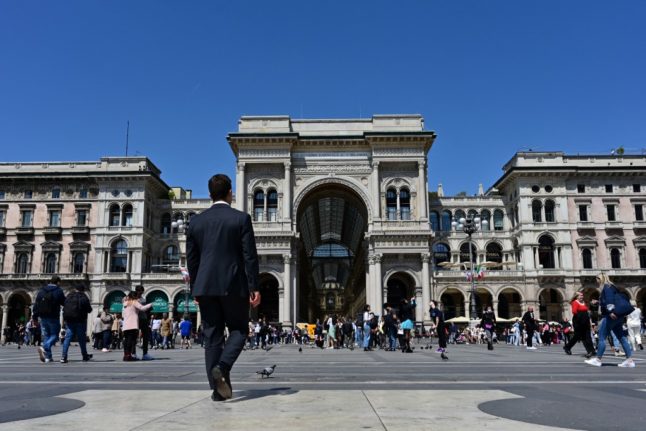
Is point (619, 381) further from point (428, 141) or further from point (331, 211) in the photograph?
point (331, 211)

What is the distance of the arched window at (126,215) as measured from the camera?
57.6 meters

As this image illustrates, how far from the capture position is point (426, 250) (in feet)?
162

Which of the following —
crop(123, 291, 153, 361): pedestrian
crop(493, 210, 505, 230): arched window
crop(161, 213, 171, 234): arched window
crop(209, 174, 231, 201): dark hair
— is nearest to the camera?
crop(209, 174, 231, 201): dark hair

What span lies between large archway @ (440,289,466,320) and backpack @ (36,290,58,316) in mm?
46822

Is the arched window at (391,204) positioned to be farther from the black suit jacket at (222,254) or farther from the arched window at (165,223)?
the black suit jacket at (222,254)

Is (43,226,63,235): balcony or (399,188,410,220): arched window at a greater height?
(399,188,410,220): arched window

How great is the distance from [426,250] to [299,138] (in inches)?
579

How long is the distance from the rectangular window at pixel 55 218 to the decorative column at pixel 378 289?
32.1 meters

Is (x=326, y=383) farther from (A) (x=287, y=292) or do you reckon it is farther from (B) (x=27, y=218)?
(B) (x=27, y=218)

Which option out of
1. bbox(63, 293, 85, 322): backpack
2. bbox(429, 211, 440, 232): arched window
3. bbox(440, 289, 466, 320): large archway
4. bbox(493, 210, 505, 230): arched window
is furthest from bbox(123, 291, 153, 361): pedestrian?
bbox(493, 210, 505, 230): arched window

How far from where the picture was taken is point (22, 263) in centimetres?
5722

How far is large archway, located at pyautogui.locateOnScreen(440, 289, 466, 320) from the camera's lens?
55719mm

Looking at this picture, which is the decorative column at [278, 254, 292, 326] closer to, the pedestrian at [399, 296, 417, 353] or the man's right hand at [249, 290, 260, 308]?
the pedestrian at [399, 296, 417, 353]

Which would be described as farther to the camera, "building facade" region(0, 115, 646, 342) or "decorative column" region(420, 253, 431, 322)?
"building facade" region(0, 115, 646, 342)
